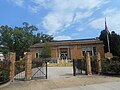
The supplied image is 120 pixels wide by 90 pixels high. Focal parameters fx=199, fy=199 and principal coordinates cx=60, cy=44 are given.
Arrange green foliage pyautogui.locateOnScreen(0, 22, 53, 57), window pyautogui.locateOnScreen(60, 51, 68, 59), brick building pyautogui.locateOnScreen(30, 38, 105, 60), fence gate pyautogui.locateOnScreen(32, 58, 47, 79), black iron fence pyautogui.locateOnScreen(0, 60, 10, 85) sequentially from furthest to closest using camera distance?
green foliage pyautogui.locateOnScreen(0, 22, 53, 57) → window pyautogui.locateOnScreen(60, 51, 68, 59) → brick building pyautogui.locateOnScreen(30, 38, 105, 60) → fence gate pyautogui.locateOnScreen(32, 58, 47, 79) → black iron fence pyautogui.locateOnScreen(0, 60, 10, 85)

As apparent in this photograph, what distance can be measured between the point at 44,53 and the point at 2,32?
22.9 meters

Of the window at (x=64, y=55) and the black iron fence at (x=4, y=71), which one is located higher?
the window at (x=64, y=55)

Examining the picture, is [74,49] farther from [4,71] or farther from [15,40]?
[4,71]

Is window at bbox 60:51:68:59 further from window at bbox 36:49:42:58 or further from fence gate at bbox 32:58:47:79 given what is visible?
fence gate at bbox 32:58:47:79

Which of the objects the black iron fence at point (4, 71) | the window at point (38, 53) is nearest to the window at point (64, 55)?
the window at point (38, 53)

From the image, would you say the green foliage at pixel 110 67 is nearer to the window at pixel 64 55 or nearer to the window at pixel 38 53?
the window at pixel 64 55

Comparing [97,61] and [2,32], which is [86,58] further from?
[2,32]

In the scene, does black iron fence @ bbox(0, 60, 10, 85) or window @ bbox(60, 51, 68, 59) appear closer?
black iron fence @ bbox(0, 60, 10, 85)

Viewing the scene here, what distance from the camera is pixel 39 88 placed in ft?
42.7

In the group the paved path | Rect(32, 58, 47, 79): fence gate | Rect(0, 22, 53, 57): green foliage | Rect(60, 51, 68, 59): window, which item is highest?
Rect(0, 22, 53, 57): green foliage

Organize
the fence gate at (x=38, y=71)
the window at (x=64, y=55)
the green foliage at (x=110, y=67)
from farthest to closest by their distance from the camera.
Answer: the window at (x=64, y=55), the green foliage at (x=110, y=67), the fence gate at (x=38, y=71)

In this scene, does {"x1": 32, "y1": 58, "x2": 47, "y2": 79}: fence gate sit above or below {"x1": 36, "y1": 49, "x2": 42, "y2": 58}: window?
below

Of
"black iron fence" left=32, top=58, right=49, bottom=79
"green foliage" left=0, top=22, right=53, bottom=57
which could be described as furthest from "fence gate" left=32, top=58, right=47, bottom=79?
"green foliage" left=0, top=22, right=53, bottom=57

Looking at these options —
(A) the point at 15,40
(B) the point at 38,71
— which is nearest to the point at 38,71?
(B) the point at 38,71
